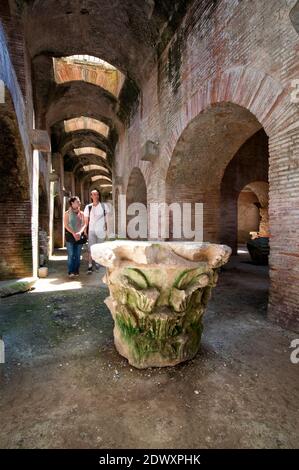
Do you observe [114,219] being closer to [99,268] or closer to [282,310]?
[99,268]

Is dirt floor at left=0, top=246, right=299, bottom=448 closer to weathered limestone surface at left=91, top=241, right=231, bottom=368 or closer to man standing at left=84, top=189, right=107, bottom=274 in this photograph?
weathered limestone surface at left=91, top=241, right=231, bottom=368

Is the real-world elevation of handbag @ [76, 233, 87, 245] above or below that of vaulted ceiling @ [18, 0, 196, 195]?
below

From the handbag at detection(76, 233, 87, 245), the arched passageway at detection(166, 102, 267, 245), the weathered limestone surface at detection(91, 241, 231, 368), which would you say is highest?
the arched passageway at detection(166, 102, 267, 245)

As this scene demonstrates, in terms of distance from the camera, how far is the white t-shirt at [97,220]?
231 inches

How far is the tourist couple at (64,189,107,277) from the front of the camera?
5.59 metres

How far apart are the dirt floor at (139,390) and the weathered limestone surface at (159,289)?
0.51 ft

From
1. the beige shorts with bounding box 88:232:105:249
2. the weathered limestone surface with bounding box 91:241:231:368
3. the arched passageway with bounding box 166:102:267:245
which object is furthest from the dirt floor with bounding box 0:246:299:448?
the arched passageway with bounding box 166:102:267:245

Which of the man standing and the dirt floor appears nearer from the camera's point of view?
the dirt floor

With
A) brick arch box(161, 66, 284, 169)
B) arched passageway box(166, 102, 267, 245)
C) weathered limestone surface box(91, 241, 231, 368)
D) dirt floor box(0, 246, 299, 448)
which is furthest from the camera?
arched passageway box(166, 102, 267, 245)

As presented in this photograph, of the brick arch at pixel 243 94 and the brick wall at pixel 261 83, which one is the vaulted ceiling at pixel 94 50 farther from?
the brick arch at pixel 243 94

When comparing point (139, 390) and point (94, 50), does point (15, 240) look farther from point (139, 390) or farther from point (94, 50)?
point (94, 50)

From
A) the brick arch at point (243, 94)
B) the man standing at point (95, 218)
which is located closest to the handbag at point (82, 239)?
the man standing at point (95, 218)

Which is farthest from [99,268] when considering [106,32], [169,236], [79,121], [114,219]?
[79,121]

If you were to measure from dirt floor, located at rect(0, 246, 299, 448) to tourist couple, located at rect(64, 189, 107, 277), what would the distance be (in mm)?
2432
